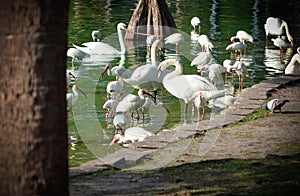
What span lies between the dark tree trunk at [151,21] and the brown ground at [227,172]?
906 cm

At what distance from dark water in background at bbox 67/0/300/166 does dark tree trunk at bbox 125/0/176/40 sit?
0.64m

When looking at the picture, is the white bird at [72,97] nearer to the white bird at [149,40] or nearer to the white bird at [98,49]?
the white bird at [98,49]

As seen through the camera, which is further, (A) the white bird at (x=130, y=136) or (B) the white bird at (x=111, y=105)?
(B) the white bird at (x=111, y=105)

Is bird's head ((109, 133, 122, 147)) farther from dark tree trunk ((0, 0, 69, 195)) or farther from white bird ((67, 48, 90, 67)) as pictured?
white bird ((67, 48, 90, 67))

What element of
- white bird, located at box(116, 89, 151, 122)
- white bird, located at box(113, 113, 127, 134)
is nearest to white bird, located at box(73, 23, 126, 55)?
white bird, located at box(116, 89, 151, 122)

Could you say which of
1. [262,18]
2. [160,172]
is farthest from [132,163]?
[262,18]

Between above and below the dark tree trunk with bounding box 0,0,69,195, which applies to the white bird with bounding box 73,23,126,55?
below

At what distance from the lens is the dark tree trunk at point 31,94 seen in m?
5.55

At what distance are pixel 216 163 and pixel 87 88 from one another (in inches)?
236

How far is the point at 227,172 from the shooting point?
7832 millimetres

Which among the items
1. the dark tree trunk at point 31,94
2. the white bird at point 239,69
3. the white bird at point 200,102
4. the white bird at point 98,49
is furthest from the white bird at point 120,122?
the white bird at point 98,49

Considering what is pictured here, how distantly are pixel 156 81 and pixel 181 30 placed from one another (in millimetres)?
7411

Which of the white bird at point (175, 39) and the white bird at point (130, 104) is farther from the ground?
the white bird at point (175, 39)

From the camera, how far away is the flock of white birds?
11938 mm
